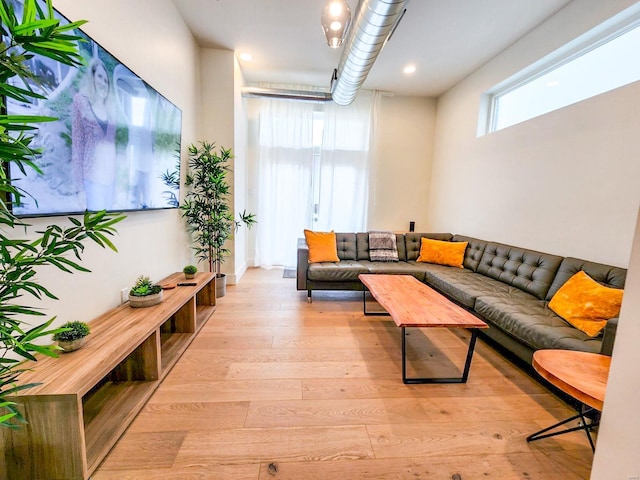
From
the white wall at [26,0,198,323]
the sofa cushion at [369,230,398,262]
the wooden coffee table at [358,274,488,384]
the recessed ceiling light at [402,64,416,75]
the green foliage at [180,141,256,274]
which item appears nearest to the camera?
the white wall at [26,0,198,323]

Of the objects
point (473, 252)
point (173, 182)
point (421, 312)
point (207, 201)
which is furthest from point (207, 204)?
point (473, 252)

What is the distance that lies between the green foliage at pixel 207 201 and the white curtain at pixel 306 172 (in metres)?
1.25

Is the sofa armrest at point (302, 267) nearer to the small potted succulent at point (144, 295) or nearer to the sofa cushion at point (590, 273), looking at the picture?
the small potted succulent at point (144, 295)

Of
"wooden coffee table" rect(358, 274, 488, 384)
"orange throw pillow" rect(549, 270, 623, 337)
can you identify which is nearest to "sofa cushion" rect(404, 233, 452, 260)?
"wooden coffee table" rect(358, 274, 488, 384)

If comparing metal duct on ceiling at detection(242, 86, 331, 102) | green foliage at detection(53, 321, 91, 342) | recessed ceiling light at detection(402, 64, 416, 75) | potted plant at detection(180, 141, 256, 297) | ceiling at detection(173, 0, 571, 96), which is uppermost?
recessed ceiling light at detection(402, 64, 416, 75)

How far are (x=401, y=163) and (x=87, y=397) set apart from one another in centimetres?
475

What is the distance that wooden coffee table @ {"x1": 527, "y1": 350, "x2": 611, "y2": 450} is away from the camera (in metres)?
1.11

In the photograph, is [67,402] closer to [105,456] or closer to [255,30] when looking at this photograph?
[105,456]

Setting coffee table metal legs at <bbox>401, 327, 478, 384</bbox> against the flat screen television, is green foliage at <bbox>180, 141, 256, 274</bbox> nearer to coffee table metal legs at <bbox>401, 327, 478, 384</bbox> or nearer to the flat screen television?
the flat screen television

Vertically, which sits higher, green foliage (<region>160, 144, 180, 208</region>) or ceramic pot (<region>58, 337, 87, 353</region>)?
green foliage (<region>160, 144, 180, 208</region>)

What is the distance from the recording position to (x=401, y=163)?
15.5 ft

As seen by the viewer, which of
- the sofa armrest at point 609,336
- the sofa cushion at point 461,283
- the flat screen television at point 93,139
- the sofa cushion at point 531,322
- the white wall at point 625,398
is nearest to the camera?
the white wall at point 625,398

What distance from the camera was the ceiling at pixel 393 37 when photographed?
2.51 m

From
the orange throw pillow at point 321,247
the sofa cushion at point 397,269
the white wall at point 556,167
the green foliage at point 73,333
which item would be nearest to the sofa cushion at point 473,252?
the white wall at point 556,167
